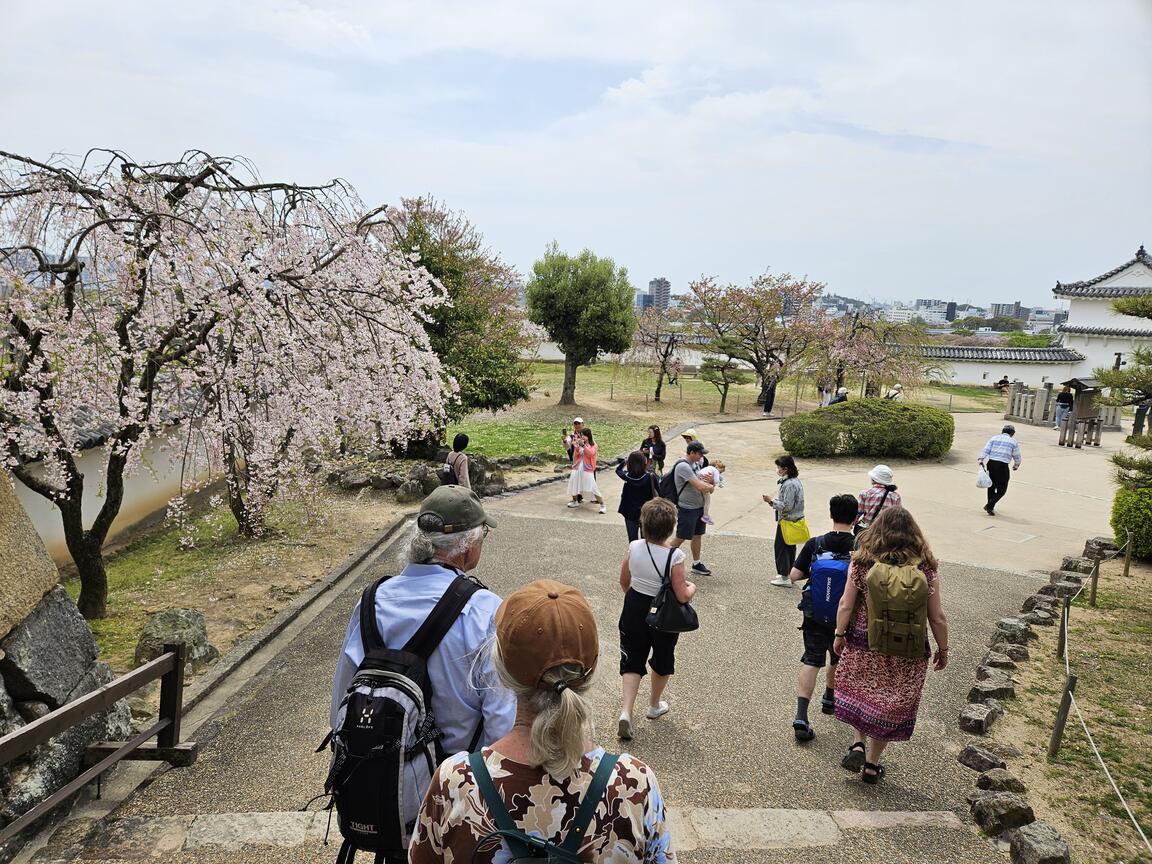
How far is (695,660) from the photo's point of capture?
626cm

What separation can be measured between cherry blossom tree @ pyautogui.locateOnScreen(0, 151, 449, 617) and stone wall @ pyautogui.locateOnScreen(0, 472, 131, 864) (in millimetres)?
2297

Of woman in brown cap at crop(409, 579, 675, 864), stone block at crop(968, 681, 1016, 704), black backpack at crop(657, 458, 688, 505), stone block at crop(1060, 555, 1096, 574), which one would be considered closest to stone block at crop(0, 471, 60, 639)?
woman in brown cap at crop(409, 579, 675, 864)

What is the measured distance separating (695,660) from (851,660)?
208 centimetres

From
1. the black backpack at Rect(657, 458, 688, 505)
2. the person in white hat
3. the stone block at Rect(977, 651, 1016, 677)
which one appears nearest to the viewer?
the stone block at Rect(977, 651, 1016, 677)

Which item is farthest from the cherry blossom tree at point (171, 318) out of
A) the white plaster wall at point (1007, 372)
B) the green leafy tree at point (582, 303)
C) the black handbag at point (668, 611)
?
the white plaster wall at point (1007, 372)

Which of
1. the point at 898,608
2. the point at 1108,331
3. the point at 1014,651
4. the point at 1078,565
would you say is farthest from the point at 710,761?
the point at 1108,331

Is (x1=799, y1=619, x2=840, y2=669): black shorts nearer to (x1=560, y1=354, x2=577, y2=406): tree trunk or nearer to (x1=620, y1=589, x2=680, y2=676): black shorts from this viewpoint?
(x1=620, y1=589, x2=680, y2=676): black shorts

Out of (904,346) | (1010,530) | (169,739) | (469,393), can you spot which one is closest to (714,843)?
(169,739)

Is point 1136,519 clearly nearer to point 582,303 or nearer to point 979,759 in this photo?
point 979,759

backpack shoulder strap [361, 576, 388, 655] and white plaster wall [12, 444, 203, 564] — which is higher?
backpack shoulder strap [361, 576, 388, 655]

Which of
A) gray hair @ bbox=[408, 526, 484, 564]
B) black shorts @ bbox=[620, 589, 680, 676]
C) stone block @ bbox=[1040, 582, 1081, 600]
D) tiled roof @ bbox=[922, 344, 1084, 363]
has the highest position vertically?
tiled roof @ bbox=[922, 344, 1084, 363]

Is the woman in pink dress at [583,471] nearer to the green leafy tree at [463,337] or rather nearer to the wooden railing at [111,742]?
the green leafy tree at [463,337]

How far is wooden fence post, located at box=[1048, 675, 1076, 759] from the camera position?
4.43 meters

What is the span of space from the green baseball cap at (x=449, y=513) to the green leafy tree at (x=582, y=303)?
75.0ft
